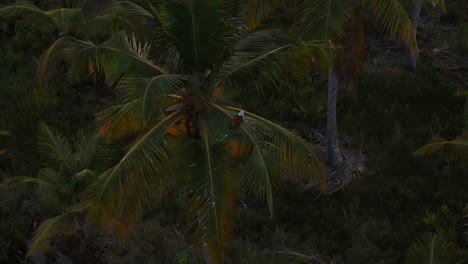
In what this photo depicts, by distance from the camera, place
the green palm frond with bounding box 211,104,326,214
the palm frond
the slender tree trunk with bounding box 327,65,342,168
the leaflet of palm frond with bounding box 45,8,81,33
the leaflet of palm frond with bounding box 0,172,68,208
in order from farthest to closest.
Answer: the slender tree trunk with bounding box 327,65,342,168 → the leaflet of palm frond with bounding box 45,8,81,33 → the palm frond → the leaflet of palm frond with bounding box 0,172,68,208 → the green palm frond with bounding box 211,104,326,214

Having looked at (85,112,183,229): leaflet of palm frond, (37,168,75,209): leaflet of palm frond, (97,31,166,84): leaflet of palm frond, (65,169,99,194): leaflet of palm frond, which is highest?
(97,31,166,84): leaflet of palm frond

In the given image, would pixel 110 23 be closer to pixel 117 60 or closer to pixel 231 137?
pixel 117 60

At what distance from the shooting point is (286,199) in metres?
11.6

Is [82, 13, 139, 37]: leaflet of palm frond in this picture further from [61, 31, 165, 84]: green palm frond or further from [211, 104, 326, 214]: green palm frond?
[211, 104, 326, 214]: green palm frond

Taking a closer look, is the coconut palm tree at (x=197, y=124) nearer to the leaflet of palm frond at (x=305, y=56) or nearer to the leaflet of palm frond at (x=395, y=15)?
the leaflet of palm frond at (x=305, y=56)

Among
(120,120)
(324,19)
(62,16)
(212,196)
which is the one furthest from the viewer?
(62,16)

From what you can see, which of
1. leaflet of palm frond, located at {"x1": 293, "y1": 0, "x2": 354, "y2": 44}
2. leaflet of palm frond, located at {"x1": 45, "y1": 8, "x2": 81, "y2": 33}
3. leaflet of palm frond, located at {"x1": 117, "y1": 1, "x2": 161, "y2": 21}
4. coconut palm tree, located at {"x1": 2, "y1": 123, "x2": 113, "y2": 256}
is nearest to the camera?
leaflet of palm frond, located at {"x1": 117, "y1": 1, "x2": 161, "y2": 21}

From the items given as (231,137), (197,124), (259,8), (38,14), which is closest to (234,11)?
(197,124)

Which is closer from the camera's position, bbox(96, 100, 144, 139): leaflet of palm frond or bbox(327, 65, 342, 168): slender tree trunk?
bbox(96, 100, 144, 139): leaflet of palm frond

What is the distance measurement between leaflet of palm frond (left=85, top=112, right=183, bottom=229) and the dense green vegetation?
0.02 meters

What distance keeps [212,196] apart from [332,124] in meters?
6.22

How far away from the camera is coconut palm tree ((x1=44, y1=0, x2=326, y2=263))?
6.09m

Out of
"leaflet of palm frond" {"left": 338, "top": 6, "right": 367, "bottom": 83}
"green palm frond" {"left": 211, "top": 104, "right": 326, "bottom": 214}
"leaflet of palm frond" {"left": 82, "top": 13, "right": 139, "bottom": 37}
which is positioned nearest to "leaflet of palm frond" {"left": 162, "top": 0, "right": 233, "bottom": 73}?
"green palm frond" {"left": 211, "top": 104, "right": 326, "bottom": 214}

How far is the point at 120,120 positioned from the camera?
686cm
